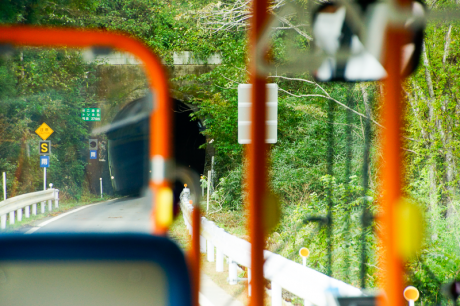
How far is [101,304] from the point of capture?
139 cm

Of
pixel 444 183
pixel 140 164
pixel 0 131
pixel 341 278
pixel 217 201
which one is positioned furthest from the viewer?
pixel 217 201

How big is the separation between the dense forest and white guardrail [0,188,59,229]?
1193mm

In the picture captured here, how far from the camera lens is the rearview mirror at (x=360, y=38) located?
1307mm

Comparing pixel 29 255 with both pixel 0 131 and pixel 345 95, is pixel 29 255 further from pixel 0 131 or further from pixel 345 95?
pixel 0 131

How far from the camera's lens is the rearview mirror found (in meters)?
1.31

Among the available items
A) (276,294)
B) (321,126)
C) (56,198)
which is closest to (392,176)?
(321,126)

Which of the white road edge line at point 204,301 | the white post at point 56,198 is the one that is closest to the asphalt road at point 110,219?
the white road edge line at point 204,301

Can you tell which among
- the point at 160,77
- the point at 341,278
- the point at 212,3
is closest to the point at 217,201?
the point at 212,3

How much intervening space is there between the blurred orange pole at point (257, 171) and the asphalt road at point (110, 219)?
0.44 metres

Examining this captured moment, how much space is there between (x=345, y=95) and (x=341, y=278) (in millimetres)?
1181

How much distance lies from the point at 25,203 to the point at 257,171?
38.4ft

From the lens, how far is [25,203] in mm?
11328

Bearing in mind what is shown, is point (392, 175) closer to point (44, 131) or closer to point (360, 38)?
point (360, 38)

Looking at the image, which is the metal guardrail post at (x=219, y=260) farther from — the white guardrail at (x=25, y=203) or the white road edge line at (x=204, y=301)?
the white guardrail at (x=25, y=203)
